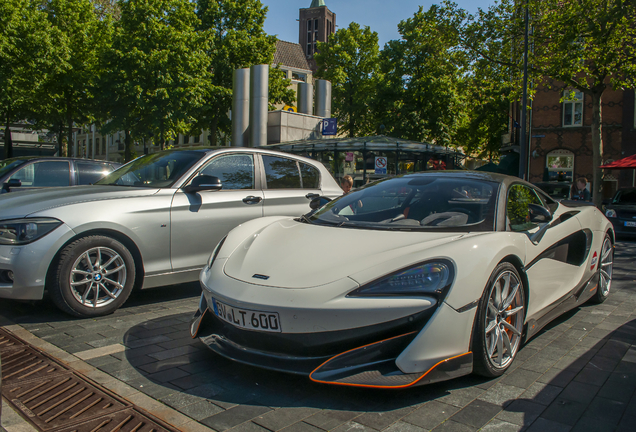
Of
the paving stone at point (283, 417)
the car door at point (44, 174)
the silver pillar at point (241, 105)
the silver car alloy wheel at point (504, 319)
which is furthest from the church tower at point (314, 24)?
the paving stone at point (283, 417)

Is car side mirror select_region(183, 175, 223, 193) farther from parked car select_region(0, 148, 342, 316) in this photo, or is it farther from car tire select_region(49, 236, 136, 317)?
car tire select_region(49, 236, 136, 317)

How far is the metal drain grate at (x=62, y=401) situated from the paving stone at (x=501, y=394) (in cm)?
174

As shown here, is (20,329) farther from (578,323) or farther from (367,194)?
(578,323)

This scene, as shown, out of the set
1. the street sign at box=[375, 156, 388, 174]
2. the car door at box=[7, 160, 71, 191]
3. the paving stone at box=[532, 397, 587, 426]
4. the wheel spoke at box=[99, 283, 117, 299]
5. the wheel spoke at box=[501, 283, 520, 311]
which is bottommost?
the paving stone at box=[532, 397, 587, 426]

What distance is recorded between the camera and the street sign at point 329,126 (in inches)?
1099

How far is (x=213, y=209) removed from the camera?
5492 millimetres

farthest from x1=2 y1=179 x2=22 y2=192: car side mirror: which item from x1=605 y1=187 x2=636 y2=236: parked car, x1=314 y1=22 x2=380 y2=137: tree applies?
x1=314 y1=22 x2=380 y2=137: tree

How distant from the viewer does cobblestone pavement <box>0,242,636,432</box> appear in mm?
2713

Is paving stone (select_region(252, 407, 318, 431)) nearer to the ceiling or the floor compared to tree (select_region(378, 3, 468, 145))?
nearer to the floor

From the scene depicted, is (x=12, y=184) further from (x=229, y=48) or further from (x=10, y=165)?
(x=229, y=48)

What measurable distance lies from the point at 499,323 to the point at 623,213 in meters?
12.4

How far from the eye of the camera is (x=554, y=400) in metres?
3.01

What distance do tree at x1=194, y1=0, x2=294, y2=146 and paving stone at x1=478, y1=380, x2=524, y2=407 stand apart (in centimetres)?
3069

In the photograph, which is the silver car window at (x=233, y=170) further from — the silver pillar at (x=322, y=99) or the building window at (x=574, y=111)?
the building window at (x=574, y=111)
